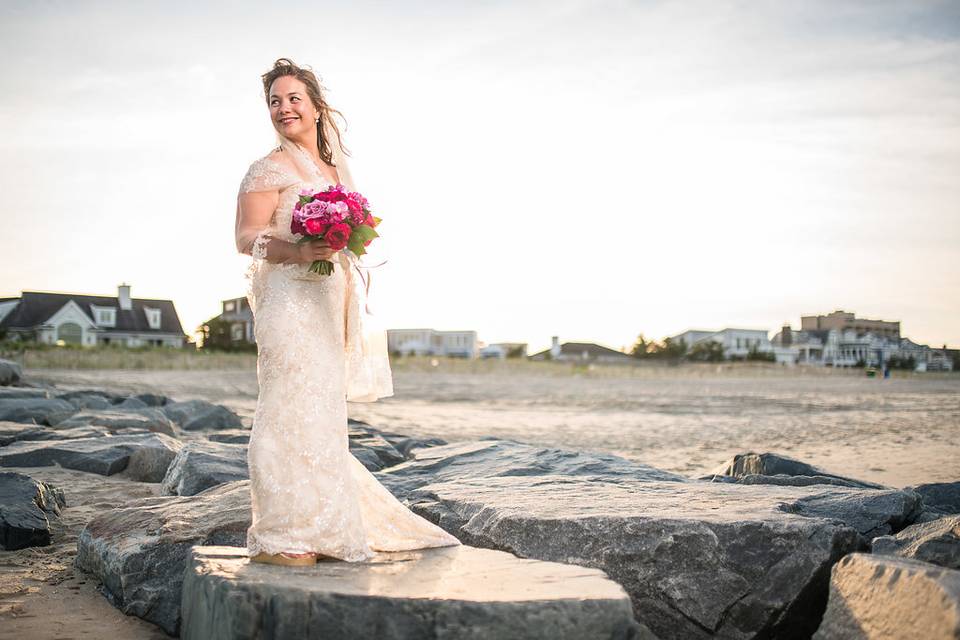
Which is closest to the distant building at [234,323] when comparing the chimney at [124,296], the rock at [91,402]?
the chimney at [124,296]

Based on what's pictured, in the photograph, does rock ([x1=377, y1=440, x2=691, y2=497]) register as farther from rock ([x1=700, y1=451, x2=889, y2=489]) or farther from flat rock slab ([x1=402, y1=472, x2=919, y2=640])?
flat rock slab ([x1=402, y1=472, x2=919, y2=640])

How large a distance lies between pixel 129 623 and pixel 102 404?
12.8m

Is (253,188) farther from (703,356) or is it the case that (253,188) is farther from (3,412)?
(703,356)

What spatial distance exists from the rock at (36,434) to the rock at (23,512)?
3.44 metres

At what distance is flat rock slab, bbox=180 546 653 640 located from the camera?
10.4 ft

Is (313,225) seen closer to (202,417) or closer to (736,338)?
(202,417)

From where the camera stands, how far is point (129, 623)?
4.31 meters

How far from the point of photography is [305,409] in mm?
4000

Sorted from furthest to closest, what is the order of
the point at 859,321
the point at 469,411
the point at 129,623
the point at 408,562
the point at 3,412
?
the point at 859,321 → the point at 469,411 → the point at 3,412 → the point at 129,623 → the point at 408,562

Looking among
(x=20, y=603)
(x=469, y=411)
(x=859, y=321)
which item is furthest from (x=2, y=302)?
(x=859, y=321)

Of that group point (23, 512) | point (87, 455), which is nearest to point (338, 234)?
point (23, 512)

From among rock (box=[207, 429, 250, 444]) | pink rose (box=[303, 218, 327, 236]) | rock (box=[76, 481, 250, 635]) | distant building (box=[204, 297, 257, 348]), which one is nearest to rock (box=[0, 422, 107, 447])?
rock (box=[207, 429, 250, 444])

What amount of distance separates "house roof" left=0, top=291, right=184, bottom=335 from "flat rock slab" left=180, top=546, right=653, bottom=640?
65264mm

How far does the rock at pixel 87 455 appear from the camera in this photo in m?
8.09
